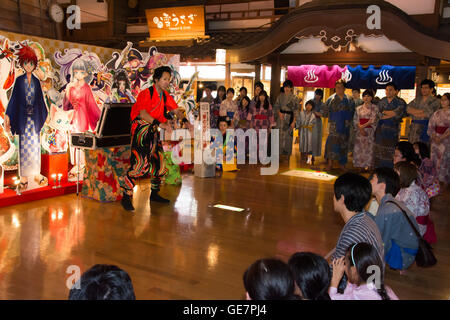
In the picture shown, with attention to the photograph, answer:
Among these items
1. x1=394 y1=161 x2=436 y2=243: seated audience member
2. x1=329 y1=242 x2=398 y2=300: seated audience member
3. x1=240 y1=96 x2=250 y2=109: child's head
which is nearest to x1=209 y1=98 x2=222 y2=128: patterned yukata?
x1=240 y1=96 x2=250 y2=109: child's head

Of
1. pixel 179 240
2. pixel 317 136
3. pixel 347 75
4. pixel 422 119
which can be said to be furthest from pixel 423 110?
pixel 179 240

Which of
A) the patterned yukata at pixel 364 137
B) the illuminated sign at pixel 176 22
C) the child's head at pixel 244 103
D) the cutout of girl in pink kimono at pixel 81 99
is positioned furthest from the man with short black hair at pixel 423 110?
the illuminated sign at pixel 176 22

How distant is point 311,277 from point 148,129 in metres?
3.58

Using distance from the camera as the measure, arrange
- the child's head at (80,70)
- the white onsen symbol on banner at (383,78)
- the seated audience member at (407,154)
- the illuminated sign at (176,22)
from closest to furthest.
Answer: the seated audience member at (407,154) < the child's head at (80,70) < the white onsen symbol on banner at (383,78) < the illuminated sign at (176,22)

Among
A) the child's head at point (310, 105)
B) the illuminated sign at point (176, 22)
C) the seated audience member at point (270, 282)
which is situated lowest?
the seated audience member at point (270, 282)

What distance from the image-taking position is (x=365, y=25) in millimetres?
6941

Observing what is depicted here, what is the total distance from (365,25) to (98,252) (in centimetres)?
568

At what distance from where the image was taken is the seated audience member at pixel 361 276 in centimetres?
204

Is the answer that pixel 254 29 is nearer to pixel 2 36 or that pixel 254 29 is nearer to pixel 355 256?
pixel 2 36

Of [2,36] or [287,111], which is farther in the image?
[287,111]

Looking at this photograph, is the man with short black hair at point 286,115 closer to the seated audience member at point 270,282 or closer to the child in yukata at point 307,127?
the child in yukata at point 307,127

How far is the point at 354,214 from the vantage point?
8.70 feet

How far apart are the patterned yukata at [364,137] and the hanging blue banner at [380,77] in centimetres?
215

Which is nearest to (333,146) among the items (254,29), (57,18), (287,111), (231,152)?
(287,111)
